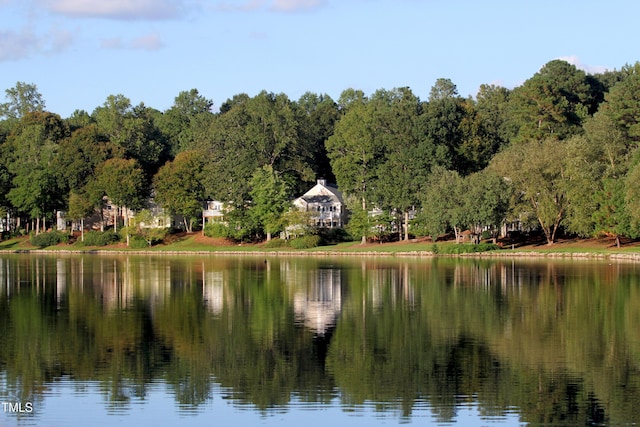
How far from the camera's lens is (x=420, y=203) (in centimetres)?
10162

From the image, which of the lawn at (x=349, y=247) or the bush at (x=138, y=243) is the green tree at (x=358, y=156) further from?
the bush at (x=138, y=243)

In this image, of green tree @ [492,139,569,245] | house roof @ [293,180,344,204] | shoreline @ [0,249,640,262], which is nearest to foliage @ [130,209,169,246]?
shoreline @ [0,249,640,262]

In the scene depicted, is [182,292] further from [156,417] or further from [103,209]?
[103,209]

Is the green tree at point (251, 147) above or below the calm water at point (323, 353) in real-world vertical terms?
above

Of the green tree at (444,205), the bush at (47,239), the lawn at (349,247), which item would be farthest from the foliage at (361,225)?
the bush at (47,239)

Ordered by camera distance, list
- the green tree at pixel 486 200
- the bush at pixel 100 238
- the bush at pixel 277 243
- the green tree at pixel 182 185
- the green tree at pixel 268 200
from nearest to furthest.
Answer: the green tree at pixel 486 200 < the bush at pixel 277 243 < the green tree at pixel 268 200 < the bush at pixel 100 238 < the green tree at pixel 182 185

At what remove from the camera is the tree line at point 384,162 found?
3511 inches

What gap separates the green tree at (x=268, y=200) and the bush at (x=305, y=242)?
3.28 metres

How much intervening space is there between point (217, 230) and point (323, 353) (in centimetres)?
7897

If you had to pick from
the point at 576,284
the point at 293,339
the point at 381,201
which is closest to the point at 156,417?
the point at 293,339

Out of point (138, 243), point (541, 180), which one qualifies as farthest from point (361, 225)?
point (138, 243)

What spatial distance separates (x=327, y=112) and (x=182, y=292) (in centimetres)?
8669

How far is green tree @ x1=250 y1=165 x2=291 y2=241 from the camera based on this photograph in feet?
347

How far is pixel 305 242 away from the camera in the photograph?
102500 mm
